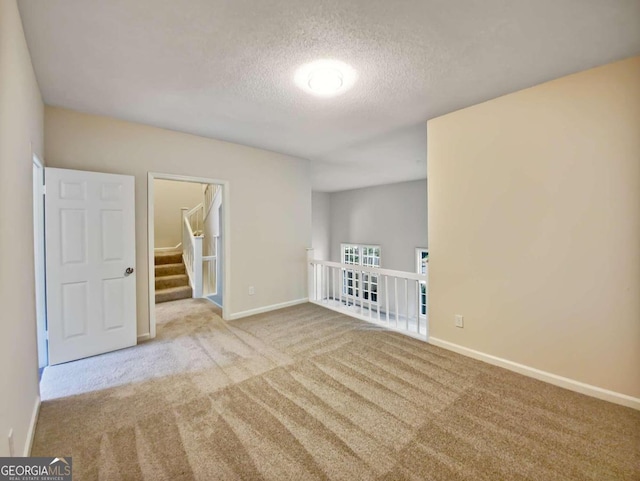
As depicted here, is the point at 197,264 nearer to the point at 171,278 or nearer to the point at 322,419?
the point at 171,278

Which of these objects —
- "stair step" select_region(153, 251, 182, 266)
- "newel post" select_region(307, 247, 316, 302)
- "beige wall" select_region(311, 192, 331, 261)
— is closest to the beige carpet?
"newel post" select_region(307, 247, 316, 302)

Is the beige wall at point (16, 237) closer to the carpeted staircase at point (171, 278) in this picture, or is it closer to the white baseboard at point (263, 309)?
the white baseboard at point (263, 309)

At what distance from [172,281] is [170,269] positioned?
46cm

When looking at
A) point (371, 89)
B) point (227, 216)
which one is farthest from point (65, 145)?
point (371, 89)

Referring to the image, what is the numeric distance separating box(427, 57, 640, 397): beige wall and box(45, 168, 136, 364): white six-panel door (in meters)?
3.52

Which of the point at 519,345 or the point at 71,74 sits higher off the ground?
the point at 71,74

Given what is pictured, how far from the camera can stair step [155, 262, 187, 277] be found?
18.2 ft

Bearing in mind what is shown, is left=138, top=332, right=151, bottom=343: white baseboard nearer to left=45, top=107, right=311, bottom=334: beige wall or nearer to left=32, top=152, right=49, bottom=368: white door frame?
left=45, top=107, right=311, bottom=334: beige wall

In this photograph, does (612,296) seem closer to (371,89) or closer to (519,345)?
(519,345)

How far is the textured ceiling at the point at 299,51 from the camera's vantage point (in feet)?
5.04

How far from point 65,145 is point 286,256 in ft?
9.76

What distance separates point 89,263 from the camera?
278cm

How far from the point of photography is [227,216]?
3848 mm

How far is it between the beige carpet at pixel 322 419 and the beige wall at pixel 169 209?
4.49 m
